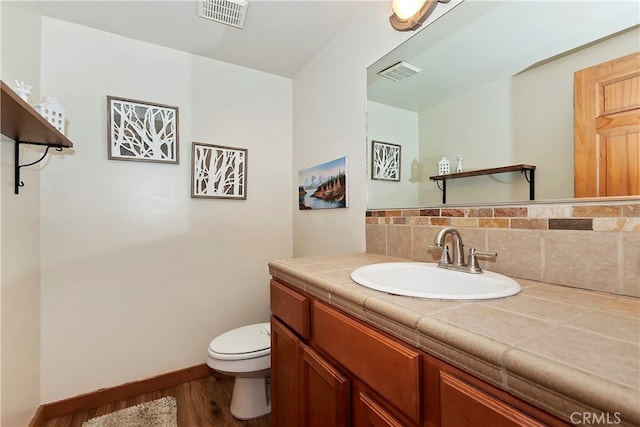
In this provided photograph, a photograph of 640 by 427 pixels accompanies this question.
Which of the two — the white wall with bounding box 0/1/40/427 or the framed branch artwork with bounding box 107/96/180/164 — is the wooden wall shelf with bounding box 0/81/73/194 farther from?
the framed branch artwork with bounding box 107/96/180/164

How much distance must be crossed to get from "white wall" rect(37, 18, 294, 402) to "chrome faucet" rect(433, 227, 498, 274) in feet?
4.98

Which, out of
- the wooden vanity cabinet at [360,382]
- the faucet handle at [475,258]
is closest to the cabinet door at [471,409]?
the wooden vanity cabinet at [360,382]

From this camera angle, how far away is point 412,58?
135cm

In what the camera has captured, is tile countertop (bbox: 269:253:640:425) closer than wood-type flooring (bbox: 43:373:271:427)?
Yes

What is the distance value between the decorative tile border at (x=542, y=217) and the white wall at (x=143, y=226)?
1438mm

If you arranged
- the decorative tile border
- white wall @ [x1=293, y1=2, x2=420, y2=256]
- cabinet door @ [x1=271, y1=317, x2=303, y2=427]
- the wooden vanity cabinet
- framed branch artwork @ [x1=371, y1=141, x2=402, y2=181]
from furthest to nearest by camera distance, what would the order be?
white wall @ [x1=293, y1=2, x2=420, y2=256]
framed branch artwork @ [x1=371, y1=141, x2=402, y2=181]
cabinet door @ [x1=271, y1=317, x2=303, y2=427]
the decorative tile border
the wooden vanity cabinet

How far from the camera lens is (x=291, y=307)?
1.10 metres

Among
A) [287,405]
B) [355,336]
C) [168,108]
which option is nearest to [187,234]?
[168,108]

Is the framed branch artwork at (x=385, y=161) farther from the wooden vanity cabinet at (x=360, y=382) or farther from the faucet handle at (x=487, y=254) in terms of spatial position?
the wooden vanity cabinet at (x=360, y=382)

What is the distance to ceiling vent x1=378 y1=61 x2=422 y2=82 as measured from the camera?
4.46ft

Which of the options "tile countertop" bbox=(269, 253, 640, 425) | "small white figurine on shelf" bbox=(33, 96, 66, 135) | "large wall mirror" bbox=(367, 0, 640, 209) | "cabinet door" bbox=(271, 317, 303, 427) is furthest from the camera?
"small white figurine on shelf" bbox=(33, 96, 66, 135)

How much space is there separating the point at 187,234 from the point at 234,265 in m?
0.41

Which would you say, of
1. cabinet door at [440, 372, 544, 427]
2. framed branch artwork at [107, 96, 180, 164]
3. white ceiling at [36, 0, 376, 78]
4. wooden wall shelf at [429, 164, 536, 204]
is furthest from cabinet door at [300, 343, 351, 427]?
white ceiling at [36, 0, 376, 78]

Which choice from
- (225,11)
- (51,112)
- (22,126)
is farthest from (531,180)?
(51,112)
